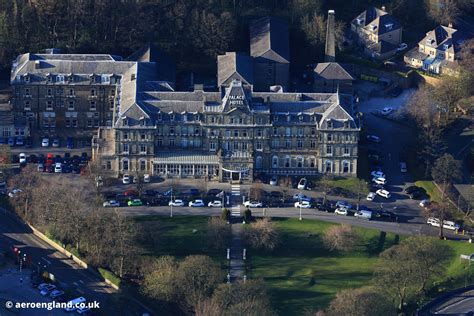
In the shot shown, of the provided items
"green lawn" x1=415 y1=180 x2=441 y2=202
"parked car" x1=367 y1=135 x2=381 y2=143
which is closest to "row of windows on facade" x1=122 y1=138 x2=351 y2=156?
"green lawn" x1=415 y1=180 x2=441 y2=202

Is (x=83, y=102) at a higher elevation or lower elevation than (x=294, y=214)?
higher

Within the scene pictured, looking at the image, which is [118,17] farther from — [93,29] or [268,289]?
[268,289]

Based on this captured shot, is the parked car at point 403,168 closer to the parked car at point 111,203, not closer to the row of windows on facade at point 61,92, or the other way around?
the parked car at point 111,203

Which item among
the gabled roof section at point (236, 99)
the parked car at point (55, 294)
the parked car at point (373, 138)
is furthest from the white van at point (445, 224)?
the parked car at point (55, 294)

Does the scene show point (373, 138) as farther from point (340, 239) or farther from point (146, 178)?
point (146, 178)

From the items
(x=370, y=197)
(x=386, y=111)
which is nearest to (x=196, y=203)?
(x=370, y=197)

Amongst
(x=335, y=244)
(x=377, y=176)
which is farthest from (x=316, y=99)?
(x=335, y=244)
